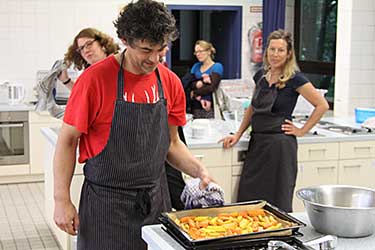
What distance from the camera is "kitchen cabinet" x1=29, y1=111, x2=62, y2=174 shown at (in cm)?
632

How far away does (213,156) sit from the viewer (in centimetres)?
412

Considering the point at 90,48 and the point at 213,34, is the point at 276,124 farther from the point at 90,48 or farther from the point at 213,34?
the point at 213,34

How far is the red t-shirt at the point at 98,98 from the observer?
90.3 inches

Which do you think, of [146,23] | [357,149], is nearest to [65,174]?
[146,23]

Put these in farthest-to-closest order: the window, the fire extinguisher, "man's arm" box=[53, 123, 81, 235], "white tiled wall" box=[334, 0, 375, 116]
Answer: the fire extinguisher < the window < "white tiled wall" box=[334, 0, 375, 116] < "man's arm" box=[53, 123, 81, 235]

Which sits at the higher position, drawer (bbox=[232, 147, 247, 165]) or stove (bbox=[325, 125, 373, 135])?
stove (bbox=[325, 125, 373, 135])

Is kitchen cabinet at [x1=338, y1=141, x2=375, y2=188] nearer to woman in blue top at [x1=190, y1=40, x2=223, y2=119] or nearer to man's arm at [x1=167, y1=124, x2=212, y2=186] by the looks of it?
woman in blue top at [x1=190, y1=40, x2=223, y2=119]

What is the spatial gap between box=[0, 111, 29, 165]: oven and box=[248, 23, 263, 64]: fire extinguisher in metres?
2.91

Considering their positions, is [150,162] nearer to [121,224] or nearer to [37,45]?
[121,224]

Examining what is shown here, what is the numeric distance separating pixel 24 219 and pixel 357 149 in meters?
2.73

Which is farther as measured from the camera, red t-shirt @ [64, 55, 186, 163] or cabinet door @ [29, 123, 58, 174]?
cabinet door @ [29, 123, 58, 174]

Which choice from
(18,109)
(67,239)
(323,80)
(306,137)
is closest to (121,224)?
(67,239)

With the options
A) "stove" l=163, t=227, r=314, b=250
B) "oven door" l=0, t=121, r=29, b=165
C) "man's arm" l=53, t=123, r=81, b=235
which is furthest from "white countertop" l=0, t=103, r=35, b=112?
"stove" l=163, t=227, r=314, b=250

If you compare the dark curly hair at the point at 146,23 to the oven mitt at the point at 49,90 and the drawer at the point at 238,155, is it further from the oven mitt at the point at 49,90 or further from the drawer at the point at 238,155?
the drawer at the point at 238,155
